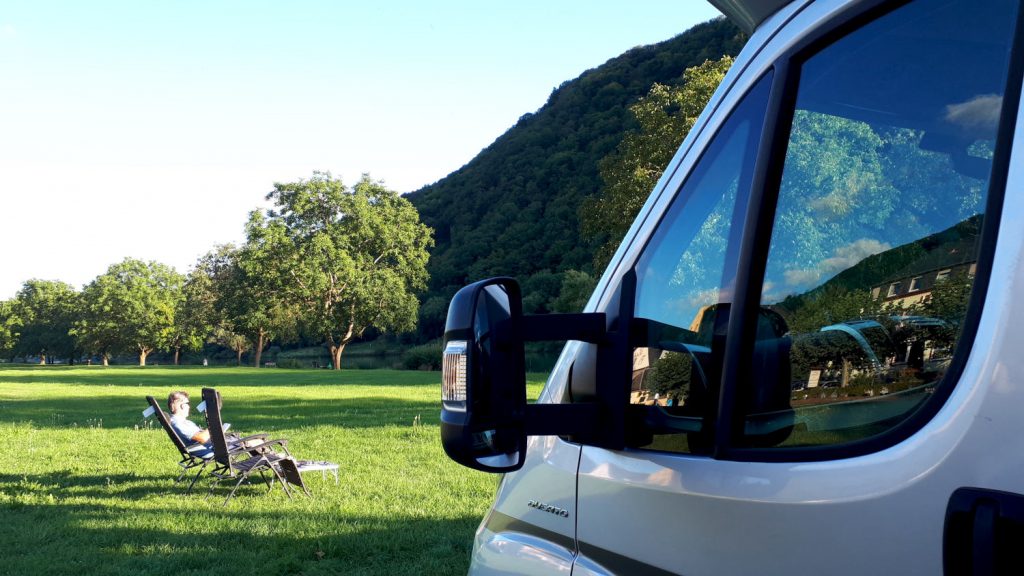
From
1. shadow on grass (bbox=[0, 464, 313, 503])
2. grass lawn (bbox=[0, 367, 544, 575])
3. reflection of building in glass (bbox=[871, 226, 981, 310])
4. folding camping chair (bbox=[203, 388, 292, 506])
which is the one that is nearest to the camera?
reflection of building in glass (bbox=[871, 226, 981, 310])

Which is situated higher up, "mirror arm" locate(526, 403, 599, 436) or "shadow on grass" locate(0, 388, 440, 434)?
"mirror arm" locate(526, 403, 599, 436)

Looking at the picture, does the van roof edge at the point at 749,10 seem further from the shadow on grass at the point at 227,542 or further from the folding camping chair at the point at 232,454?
the folding camping chair at the point at 232,454

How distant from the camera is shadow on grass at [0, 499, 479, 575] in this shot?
6.83m

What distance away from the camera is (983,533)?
97 centimetres

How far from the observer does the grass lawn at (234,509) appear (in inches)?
276

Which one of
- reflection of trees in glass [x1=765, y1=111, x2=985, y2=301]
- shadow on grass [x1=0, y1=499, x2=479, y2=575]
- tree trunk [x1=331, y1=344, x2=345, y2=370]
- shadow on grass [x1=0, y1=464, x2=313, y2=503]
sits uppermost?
reflection of trees in glass [x1=765, y1=111, x2=985, y2=301]

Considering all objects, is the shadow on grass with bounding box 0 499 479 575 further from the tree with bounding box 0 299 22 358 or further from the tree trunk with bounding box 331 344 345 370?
the tree with bounding box 0 299 22 358

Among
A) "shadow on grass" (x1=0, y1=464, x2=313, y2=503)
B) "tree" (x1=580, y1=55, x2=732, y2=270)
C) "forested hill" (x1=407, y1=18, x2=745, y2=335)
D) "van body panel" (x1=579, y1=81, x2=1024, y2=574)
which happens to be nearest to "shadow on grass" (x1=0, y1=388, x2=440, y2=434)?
"shadow on grass" (x1=0, y1=464, x2=313, y2=503)

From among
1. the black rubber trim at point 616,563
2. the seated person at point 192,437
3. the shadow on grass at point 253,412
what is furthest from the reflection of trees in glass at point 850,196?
the shadow on grass at point 253,412

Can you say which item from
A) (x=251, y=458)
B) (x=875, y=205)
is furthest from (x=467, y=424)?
(x=251, y=458)

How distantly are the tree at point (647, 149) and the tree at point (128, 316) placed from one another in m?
69.5

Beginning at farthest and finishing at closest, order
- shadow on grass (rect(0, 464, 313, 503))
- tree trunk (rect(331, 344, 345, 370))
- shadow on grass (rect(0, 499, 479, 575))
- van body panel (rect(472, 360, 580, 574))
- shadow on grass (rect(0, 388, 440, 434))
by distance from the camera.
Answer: tree trunk (rect(331, 344, 345, 370))
shadow on grass (rect(0, 388, 440, 434))
shadow on grass (rect(0, 464, 313, 503))
shadow on grass (rect(0, 499, 479, 575))
van body panel (rect(472, 360, 580, 574))

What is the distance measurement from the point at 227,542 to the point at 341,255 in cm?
5125

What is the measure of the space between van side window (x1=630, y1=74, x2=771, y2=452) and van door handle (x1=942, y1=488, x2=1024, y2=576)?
50 centimetres
